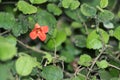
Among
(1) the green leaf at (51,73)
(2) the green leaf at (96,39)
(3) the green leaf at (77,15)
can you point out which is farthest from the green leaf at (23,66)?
(3) the green leaf at (77,15)

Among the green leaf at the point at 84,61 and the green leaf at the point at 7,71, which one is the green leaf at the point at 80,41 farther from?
the green leaf at the point at 7,71

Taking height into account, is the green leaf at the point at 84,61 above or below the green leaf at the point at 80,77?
above

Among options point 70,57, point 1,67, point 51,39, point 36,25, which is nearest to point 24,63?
point 1,67

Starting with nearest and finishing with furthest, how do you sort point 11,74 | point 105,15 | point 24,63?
point 24,63 → point 11,74 → point 105,15

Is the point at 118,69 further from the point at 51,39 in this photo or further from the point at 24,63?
the point at 24,63

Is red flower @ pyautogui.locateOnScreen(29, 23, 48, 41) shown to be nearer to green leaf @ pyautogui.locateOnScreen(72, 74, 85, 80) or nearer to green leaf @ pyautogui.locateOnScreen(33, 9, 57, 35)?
green leaf @ pyautogui.locateOnScreen(33, 9, 57, 35)

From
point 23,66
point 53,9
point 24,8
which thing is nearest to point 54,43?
point 53,9

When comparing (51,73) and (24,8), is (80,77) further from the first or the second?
(24,8)
